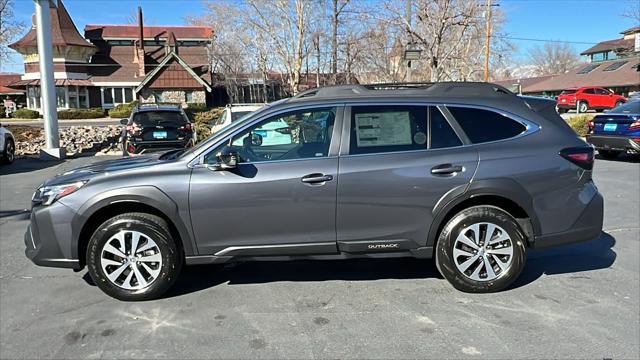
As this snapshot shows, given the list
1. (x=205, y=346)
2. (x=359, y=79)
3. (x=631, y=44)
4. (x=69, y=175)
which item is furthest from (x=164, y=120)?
(x=631, y=44)

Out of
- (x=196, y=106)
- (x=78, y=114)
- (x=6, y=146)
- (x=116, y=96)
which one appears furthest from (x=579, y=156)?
(x=116, y=96)

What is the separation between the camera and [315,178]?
4.14 meters

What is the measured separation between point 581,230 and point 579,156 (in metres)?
0.66

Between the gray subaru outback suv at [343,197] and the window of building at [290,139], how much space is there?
0.5 inches

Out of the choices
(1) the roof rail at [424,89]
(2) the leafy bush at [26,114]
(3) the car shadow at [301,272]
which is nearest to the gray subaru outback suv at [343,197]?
(1) the roof rail at [424,89]

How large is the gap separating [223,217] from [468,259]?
84.4 inches

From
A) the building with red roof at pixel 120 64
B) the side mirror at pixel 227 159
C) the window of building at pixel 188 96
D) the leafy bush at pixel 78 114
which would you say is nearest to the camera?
the side mirror at pixel 227 159

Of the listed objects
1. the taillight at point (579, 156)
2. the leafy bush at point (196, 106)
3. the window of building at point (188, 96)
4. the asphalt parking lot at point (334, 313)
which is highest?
the window of building at point (188, 96)

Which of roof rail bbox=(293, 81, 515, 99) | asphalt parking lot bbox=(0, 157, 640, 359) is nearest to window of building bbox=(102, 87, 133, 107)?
asphalt parking lot bbox=(0, 157, 640, 359)

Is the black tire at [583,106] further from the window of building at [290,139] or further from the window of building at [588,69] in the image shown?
the window of building at [290,139]

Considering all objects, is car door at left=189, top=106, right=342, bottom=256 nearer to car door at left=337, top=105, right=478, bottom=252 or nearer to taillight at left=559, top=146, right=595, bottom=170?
car door at left=337, top=105, right=478, bottom=252

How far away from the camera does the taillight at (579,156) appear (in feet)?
14.3

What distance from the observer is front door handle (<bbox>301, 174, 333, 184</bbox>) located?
4129 mm

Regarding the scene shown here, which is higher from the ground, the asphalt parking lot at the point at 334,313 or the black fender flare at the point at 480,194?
the black fender flare at the point at 480,194
